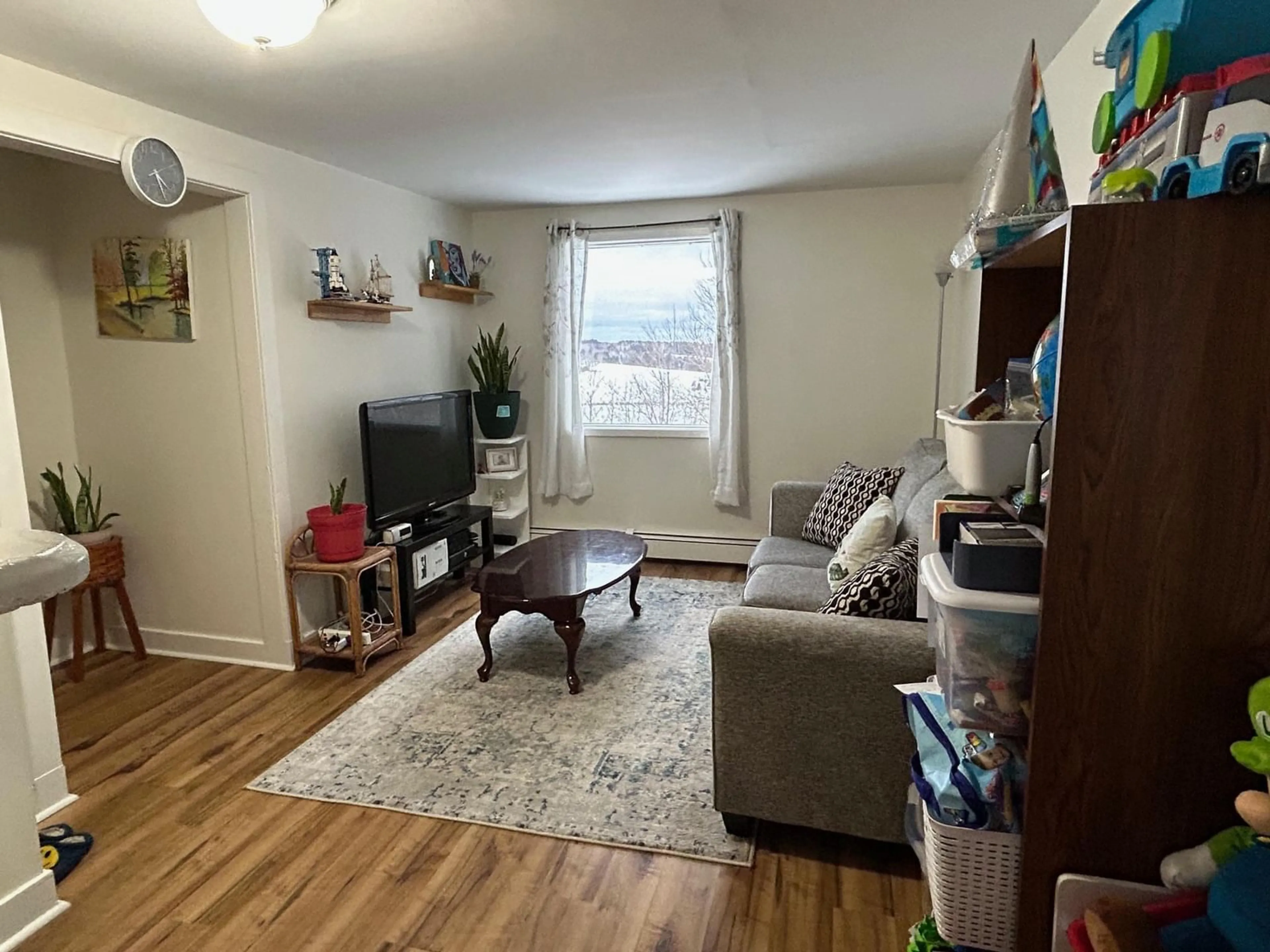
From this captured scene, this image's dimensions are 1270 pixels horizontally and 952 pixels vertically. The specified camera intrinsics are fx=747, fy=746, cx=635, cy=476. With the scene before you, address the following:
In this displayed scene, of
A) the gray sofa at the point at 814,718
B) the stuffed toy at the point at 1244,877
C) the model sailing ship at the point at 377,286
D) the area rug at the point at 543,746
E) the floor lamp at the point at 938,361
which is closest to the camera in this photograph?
the stuffed toy at the point at 1244,877

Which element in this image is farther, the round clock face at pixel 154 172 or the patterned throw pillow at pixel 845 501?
the patterned throw pillow at pixel 845 501

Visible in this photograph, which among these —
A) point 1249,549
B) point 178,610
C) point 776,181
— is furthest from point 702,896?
point 776,181

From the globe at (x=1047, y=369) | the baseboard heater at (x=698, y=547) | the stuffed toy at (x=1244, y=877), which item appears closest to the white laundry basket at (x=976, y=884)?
the stuffed toy at (x=1244, y=877)

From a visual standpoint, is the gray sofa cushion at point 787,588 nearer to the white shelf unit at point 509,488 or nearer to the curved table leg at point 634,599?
the curved table leg at point 634,599

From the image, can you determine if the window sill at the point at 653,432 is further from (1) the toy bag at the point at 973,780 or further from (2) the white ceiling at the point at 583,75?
(1) the toy bag at the point at 973,780

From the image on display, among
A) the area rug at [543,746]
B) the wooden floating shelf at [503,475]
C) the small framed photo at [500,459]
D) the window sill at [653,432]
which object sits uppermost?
the window sill at [653,432]

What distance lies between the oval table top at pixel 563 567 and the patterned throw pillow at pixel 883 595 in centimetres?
121

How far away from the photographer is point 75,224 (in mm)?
3230

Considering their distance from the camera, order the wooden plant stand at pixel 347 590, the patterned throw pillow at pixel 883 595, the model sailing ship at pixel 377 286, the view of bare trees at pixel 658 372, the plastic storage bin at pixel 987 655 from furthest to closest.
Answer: the view of bare trees at pixel 658 372 → the model sailing ship at pixel 377 286 → the wooden plant stand at pixel 347 590 → the patterned throw pillow at pixel 883 595 → the plastic storage bin at pixel 987 655

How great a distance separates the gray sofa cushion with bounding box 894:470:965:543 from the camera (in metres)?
2.59

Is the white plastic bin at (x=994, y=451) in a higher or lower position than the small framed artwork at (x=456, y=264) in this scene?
lower

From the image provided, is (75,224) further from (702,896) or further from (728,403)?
(702,896)

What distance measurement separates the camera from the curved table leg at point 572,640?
2.99 meters

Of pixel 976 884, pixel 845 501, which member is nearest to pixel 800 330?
pixel 845 501
